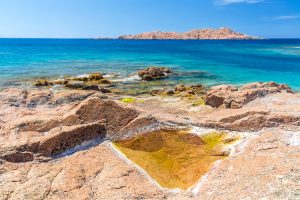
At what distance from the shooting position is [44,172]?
16.2m

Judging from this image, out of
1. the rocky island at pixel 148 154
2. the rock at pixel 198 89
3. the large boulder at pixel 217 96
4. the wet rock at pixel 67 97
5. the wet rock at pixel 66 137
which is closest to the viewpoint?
the rocky island at pixel 148 154

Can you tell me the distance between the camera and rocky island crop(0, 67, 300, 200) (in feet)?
47.6

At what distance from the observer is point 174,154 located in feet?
61.2

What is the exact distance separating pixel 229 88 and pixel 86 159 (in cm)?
2410

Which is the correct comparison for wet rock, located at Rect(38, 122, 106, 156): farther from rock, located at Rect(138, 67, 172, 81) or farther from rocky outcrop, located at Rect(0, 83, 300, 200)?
rock, located at Rect(138, 67, 172, 81)

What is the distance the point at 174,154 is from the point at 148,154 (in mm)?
1359

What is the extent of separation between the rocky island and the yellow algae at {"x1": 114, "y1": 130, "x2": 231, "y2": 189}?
0.05 meters

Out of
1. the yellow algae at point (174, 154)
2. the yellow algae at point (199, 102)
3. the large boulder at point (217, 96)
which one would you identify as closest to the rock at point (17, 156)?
the yellow algae at point (174, 154)

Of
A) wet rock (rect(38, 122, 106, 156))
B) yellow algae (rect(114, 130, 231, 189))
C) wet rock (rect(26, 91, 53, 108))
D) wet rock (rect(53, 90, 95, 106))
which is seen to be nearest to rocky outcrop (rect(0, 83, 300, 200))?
wet rock (rect(38, 122, 106, 156))

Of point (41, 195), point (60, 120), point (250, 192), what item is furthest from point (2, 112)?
point (250, 192)

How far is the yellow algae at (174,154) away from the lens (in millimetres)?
16366

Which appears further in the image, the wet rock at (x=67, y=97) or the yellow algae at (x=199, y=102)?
the yellow algae at (x=199, y=102)

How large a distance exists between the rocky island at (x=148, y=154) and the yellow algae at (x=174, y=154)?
0.16ft

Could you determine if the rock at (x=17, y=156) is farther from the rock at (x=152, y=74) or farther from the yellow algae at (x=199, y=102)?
the rock at (x=152, y=74)
